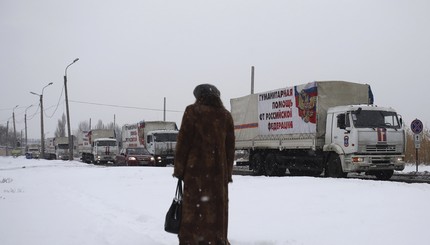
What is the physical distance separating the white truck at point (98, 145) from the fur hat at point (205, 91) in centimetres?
3775

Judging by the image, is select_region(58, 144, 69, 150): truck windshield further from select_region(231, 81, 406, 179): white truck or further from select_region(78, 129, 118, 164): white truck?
select_region(231, 81, 406, 179): white truck

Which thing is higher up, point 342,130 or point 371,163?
point 342,130

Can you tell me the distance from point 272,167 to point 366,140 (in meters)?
5.46

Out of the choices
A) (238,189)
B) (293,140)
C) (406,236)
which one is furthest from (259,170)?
(406,236)

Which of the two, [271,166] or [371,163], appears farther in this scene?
[271,166]

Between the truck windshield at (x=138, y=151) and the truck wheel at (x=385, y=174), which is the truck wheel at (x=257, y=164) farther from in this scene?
the truck windshield at (x=138, y=151)

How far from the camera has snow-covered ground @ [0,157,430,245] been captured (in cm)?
577

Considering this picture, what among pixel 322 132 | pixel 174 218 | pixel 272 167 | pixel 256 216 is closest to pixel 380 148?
pixel 322 132

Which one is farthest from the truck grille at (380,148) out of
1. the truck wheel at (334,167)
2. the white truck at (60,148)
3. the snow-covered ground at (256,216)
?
the white truck at (60,148)

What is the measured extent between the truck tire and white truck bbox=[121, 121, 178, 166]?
12.6m

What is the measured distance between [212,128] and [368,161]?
11.6 metres

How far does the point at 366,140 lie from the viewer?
14711 millimetres

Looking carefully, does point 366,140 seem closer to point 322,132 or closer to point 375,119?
point 375,119

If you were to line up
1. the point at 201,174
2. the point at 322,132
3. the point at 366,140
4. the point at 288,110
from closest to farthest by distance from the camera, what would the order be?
the point at 201,174, the point at 366,140, the point at 322,132, the point at 288,110
